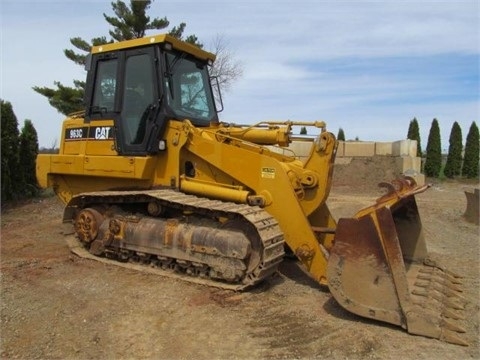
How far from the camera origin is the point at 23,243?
327 inches

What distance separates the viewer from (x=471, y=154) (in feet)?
79.5

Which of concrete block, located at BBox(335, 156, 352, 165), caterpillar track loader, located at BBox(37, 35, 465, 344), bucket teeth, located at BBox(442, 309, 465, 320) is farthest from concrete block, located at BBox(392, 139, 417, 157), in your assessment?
bucket teeth, located at BBox(442, 309, 465, 320)

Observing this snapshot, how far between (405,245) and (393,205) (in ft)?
3.84

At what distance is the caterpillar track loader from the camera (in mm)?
4738

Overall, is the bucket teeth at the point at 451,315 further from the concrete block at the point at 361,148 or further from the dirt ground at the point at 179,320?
the concrete block at the point at 361,148

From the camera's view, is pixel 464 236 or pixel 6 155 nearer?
pixel 464 236

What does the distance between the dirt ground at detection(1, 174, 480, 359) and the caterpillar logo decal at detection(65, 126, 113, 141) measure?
1.75 metres

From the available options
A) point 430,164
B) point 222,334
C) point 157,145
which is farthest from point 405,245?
point 430,164

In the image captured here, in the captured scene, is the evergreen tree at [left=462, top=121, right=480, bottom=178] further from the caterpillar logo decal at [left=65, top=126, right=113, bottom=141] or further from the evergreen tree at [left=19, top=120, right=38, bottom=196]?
the caterpillar logo decal at [left=65, top=126, right=113, bottom=141]

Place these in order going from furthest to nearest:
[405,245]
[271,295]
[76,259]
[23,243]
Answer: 1. [23,243]
2. [76,259]
3. [405,245]
4. [271,295]

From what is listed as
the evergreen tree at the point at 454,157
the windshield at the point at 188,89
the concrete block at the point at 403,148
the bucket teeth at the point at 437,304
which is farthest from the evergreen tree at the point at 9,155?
the evergreen tree at the point at 454,157

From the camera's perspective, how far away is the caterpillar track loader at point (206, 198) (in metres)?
4.74

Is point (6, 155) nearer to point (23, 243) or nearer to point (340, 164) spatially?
point (23, 243)

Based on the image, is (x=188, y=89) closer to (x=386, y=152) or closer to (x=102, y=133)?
(x=102, y=133)
